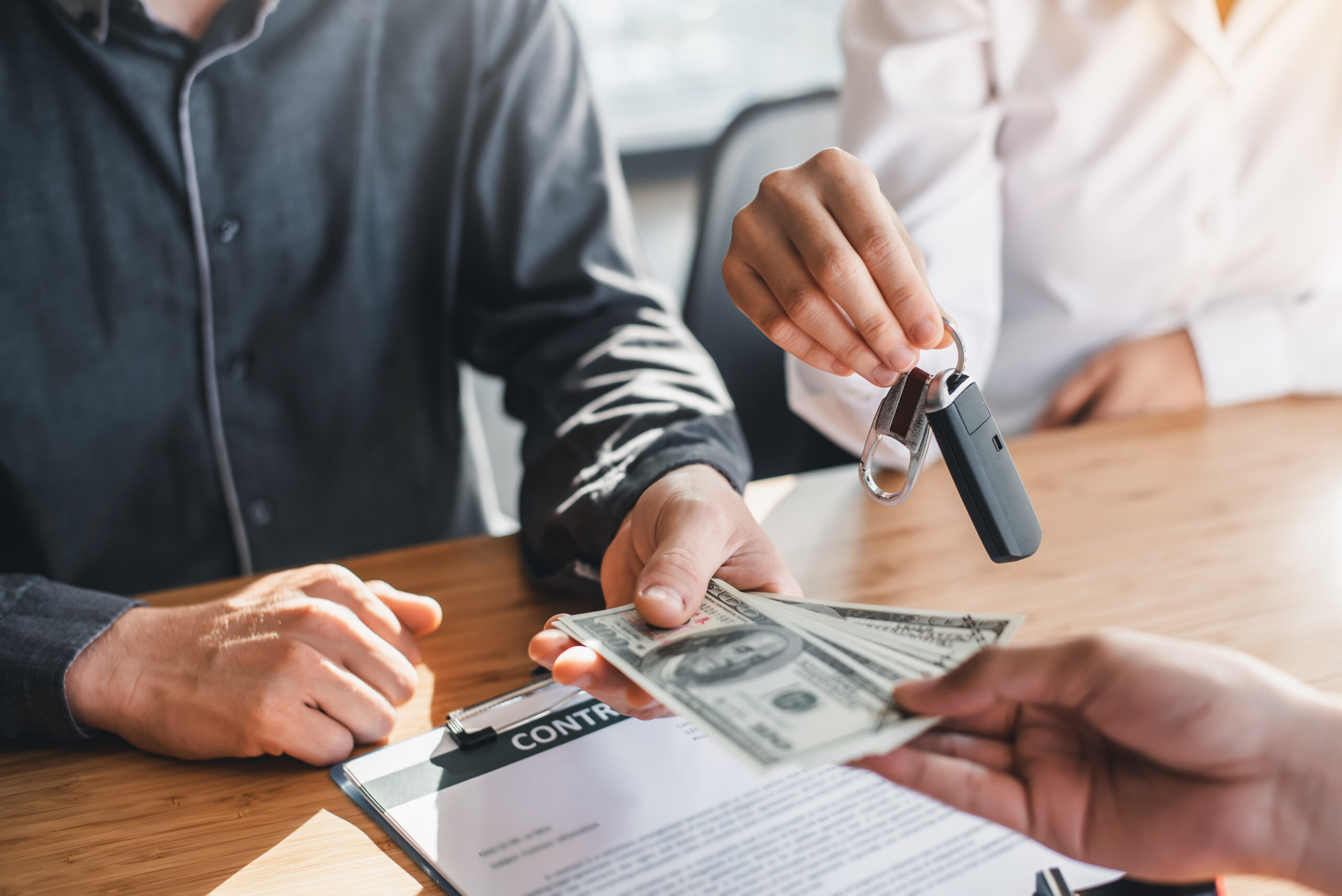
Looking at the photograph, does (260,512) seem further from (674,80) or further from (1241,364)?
(674,80)

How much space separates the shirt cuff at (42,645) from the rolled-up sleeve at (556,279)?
14.1 inches

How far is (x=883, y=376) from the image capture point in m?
0.66

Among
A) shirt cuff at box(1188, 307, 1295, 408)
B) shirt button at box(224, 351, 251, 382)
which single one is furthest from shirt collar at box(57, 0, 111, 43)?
shirt cuff at box(1188, 307, 1295, 408)

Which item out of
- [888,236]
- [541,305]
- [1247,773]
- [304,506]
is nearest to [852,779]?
[1247,773]

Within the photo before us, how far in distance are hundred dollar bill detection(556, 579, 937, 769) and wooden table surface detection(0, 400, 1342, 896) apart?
17 cm

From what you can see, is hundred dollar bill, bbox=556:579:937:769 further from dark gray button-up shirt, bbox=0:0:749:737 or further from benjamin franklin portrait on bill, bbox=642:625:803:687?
dark gray button-up shirt, bbox=0:0:749:737

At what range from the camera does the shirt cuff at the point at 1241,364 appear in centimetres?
125

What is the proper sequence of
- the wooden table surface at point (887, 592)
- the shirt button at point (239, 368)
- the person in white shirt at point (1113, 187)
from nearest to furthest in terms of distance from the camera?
the wooden table surface at point (887, 592)
the shirt button at point (239, 368)
the person in white shirt at point (1113, 187)

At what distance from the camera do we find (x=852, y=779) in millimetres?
608

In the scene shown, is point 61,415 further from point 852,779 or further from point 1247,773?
point 1247,773

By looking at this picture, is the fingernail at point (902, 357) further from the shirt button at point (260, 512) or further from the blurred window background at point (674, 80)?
the blurred window background at point (674, 80)

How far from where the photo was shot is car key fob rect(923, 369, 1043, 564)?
2.05 feet

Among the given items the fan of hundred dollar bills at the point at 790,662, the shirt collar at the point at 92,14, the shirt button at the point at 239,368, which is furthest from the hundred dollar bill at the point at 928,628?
the shirt collar at the point at 92,14

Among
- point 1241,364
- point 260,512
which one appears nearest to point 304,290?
point 260,512
